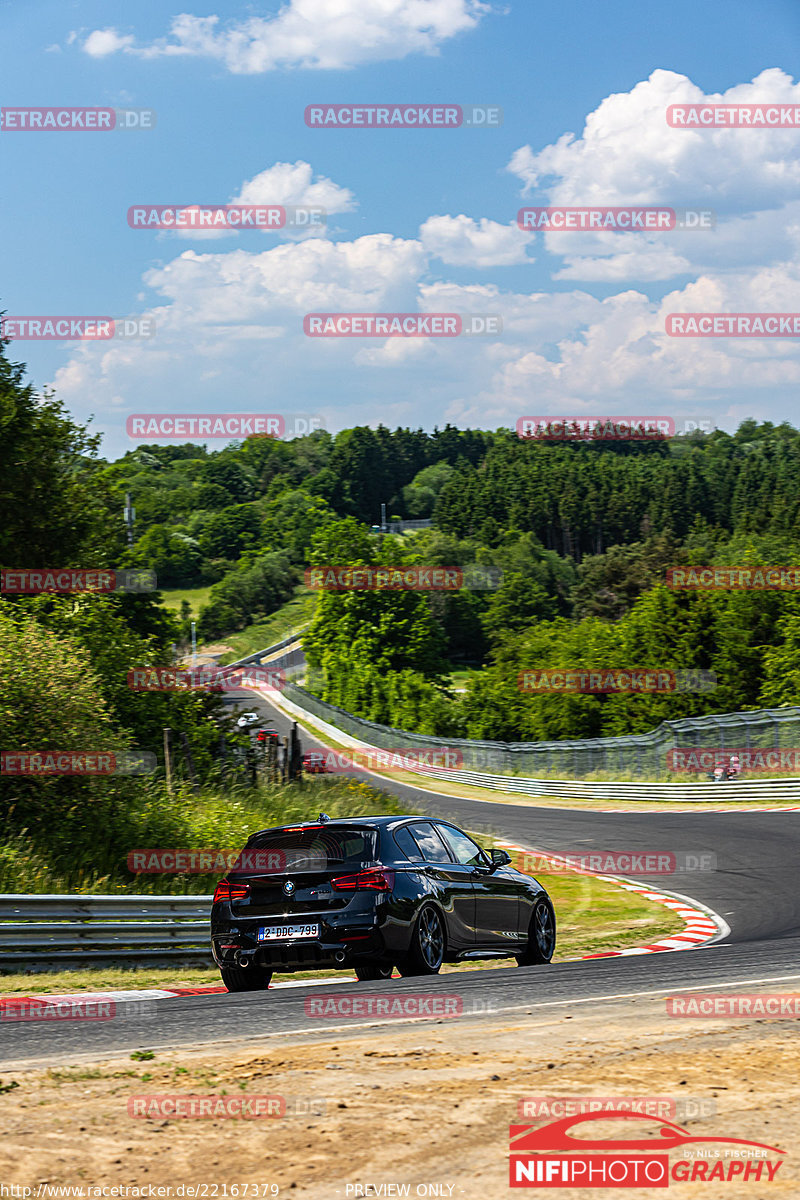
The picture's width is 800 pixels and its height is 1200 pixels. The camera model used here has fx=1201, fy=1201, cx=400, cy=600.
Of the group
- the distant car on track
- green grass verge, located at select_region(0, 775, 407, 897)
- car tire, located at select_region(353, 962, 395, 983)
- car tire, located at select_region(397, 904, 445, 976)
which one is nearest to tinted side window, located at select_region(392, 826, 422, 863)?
car tire, located at select_region(397, 904, 445, 976)

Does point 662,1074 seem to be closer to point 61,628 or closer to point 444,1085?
point 444,1085

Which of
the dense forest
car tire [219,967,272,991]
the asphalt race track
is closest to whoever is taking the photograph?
the asphalt race track

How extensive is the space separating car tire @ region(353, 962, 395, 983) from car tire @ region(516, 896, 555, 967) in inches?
78.4

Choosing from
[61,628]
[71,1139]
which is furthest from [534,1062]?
[61,628]

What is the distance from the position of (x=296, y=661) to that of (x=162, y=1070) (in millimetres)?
125403

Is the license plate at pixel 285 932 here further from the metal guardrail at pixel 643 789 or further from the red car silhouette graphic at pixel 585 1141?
the metal guardrail at pixel 643 789

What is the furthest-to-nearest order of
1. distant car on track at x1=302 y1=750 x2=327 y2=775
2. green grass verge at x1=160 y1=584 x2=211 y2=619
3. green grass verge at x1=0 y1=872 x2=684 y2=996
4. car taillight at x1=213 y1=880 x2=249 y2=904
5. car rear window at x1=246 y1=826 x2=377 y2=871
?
green grass verge at x1=160 y1=584 x2=211 y2=619
distant car on track at x1=302 y1=750 x2=327 y2=775
green grass verge at x1=0 y1=872 x2=684 y2=996
car taillight at x1=213 y1=880 x2=249 y2=904
car rear window at x1=246 y1=826 x2=377 y2=871

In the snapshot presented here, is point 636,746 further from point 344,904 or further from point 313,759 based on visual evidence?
point 344,904

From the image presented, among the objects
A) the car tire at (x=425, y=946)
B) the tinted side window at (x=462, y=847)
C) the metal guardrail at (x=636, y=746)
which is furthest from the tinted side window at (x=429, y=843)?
the metal guardrail at (x=636, y=746)

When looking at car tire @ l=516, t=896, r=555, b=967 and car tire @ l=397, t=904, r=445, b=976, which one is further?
car tire @ l=516, t=896, r=555, b=967

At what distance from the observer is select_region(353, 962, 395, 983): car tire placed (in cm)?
918

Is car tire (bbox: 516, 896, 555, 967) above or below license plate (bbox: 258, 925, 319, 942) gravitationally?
below

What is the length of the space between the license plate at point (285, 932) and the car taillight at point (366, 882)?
14.3 inches

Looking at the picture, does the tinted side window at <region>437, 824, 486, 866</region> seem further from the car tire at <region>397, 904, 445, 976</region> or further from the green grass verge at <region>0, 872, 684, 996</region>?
the green grass verge at <region>0, 872, 684, 996</region>
